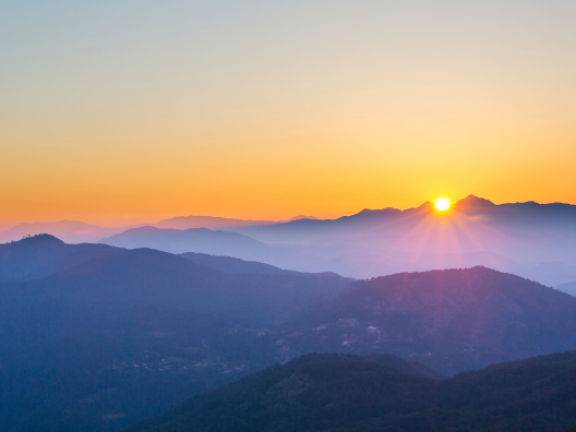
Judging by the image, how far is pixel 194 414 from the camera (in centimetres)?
12788

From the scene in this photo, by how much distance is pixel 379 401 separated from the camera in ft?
385

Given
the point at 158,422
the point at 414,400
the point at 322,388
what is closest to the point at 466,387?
the point at 414,400

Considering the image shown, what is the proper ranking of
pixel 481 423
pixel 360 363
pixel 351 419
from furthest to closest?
pixel 360 363, pixel 351 419, pixel 481 423

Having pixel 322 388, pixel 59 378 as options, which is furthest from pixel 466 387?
pixel 59 378

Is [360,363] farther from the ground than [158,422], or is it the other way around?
[360,363]

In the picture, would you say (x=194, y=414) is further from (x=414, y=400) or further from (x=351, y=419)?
(x=414, y=400)

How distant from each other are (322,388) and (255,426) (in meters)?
19.8

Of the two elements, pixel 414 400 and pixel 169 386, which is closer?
pixel 414 400

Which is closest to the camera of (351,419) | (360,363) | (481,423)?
(481,423)

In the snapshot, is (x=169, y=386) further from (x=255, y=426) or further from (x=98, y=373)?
(x=255, y=426)

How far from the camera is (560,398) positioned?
317 ft

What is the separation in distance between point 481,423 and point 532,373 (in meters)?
33.4

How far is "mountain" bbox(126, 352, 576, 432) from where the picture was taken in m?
94.8

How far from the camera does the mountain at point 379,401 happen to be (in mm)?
94812
